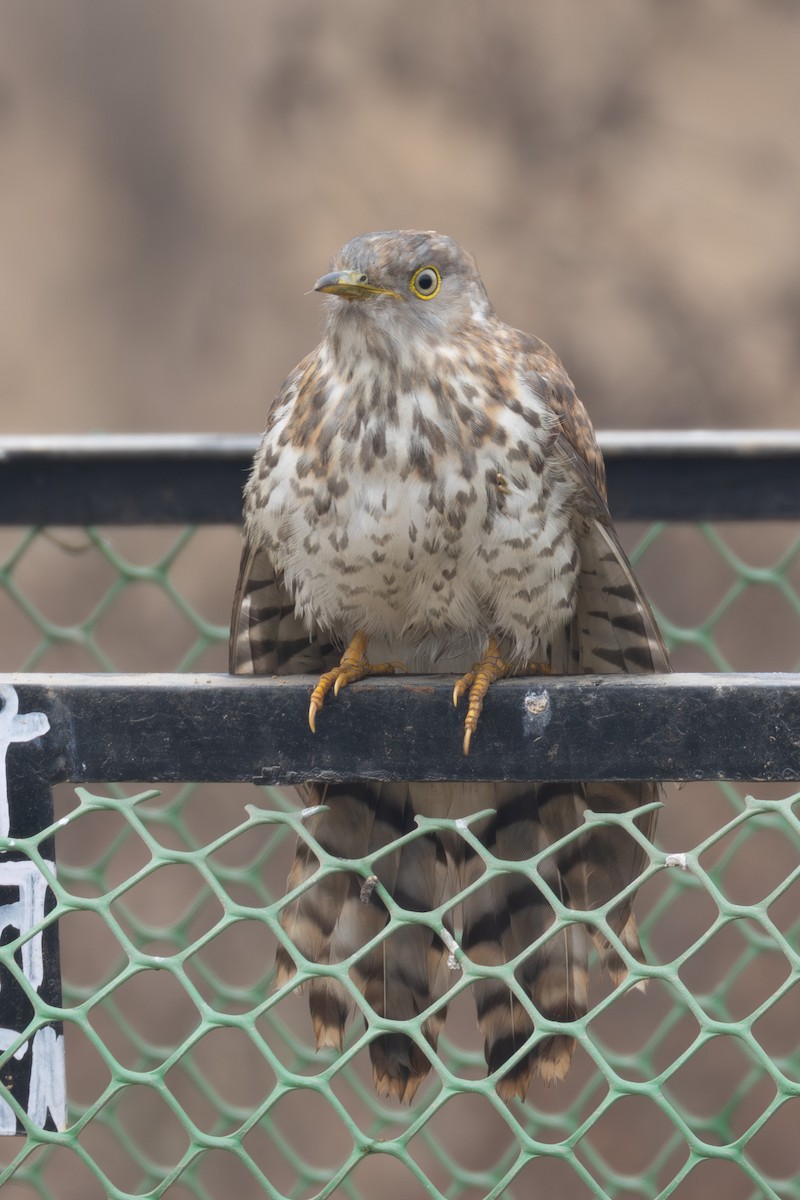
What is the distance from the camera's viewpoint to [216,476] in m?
2.69

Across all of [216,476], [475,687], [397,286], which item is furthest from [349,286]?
[475,687]

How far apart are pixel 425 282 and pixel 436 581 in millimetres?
478

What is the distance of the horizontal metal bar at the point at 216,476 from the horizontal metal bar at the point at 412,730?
1.00 metres

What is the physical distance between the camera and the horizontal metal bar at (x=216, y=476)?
2572mm

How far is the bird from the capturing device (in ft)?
7.06

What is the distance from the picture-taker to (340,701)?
169cm

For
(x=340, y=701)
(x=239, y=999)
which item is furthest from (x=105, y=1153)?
(x=340, y=701)

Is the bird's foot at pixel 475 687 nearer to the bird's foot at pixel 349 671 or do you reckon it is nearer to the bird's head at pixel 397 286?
the bird's foot at pixel 349 671

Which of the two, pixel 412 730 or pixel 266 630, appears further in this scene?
pixel 266 630

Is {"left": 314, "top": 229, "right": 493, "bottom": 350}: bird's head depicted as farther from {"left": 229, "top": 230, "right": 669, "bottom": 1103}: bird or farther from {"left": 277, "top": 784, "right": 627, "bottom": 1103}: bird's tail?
{"left": 277, "top": 784, "right": 627, "bottom": 1103}: bird's tail

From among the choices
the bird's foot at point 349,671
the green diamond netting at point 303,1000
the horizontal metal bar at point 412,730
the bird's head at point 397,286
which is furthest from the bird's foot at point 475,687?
the green diamond netting at point 303,1000

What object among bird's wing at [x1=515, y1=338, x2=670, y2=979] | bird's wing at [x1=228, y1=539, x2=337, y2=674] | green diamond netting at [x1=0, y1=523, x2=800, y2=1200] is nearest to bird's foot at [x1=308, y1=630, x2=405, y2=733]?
bird's wing at [x1=228, y1=539, x2=337, y2=674]

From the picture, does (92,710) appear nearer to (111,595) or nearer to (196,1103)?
(111,595)

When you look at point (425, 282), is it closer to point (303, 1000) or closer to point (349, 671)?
point (349, 671)
